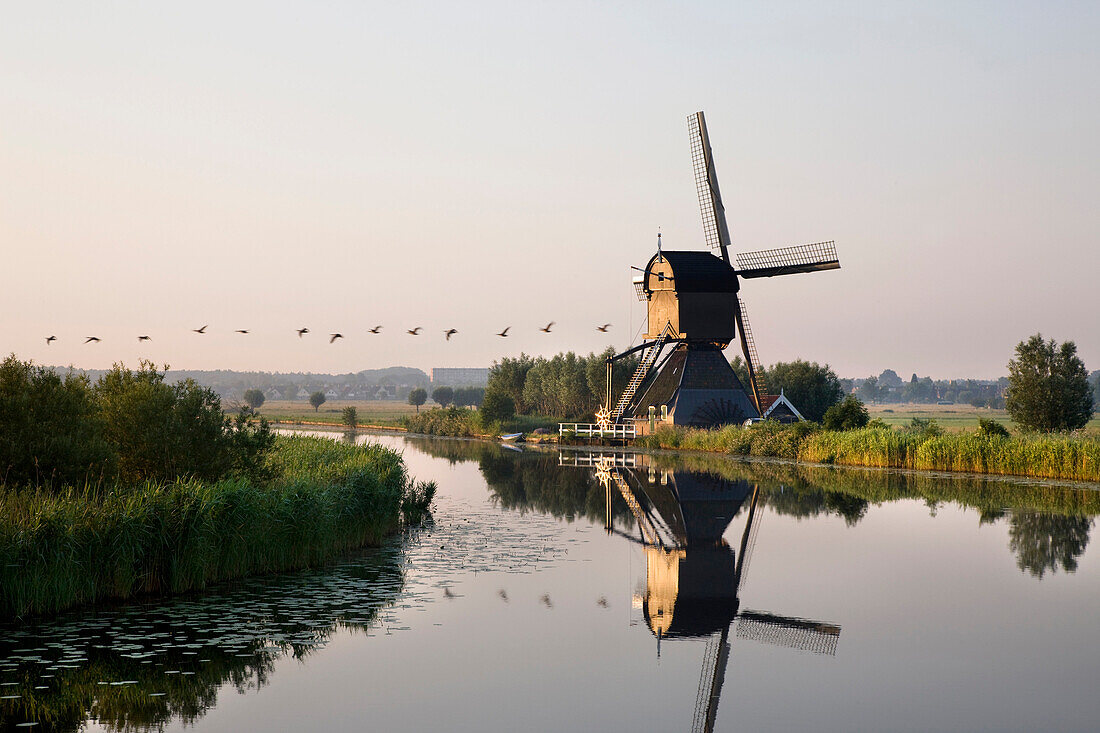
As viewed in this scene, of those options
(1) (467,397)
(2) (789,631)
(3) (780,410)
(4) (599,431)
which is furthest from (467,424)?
(1) (467,397)

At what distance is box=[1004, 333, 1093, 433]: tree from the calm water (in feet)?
82.2

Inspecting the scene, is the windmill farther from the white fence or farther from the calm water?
the calm water

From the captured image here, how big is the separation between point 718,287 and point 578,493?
26039mm

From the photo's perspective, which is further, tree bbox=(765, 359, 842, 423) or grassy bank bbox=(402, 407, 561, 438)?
grassy bank bbox=(402, 407, 561, 438)

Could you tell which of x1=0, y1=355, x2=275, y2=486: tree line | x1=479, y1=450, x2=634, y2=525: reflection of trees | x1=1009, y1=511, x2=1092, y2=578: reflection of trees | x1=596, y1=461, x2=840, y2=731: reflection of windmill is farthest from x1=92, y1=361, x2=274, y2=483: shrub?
x1=1009, y1=511, x2=1092, y2=578: reflection of trees

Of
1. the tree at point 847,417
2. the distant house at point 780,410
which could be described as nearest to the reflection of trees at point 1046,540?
the tree at point 847,417

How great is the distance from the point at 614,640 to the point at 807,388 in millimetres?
59595

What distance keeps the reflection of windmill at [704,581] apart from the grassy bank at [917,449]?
409 inches

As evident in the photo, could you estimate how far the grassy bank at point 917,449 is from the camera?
34219mm

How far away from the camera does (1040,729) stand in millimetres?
9555

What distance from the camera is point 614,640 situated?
13.2m

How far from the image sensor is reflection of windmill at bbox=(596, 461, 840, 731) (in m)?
12.8

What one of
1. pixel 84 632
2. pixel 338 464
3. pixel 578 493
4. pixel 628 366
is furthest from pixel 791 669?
pixel 628 366

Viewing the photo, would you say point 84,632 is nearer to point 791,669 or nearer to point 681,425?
point 791,669
